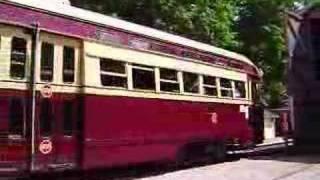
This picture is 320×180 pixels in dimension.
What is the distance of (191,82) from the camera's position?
15.5 m

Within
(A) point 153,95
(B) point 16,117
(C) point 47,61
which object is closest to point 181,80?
(A) point 153,95

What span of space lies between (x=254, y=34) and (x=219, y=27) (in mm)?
10988

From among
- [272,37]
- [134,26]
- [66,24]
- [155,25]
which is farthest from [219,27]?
[66,24]

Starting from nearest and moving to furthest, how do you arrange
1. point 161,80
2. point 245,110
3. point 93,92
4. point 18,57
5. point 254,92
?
point 18,57 < point 93,92 < point 161,80 < point 245,110 < point 254,92

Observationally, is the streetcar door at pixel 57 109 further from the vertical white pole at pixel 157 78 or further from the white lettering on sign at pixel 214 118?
the white lettering on sign at pixel 214 118

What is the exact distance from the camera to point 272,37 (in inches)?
1543

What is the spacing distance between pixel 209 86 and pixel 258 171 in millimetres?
2567

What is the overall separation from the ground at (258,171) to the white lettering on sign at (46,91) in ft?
10.6

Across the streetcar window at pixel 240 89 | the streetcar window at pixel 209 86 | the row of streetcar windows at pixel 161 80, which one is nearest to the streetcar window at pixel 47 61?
the row of streetcar windows at pixel 161 80

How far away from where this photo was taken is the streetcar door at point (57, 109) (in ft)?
36.0

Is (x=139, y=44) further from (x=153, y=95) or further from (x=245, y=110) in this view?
(x=245, y=110)

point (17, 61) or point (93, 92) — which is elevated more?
point (17, 61)

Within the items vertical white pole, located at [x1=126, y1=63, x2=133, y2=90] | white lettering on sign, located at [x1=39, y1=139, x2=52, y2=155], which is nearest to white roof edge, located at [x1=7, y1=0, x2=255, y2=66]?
vertical white pole, located at [x1=126, y1=63, x2=133, y2=90]

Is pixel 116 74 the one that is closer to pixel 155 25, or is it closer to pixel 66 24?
pixel 66 24
